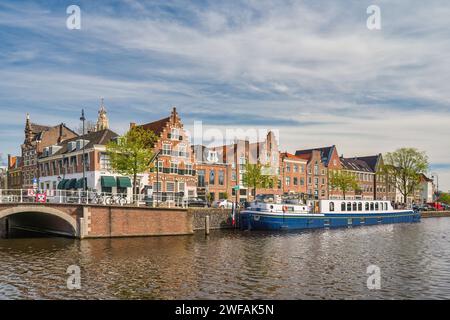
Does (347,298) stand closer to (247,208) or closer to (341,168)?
(247,208)

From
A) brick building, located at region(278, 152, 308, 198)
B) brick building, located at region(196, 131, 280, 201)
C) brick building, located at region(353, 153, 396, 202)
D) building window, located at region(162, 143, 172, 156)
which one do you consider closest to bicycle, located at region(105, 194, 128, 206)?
building window, located at region(162, 143, 172, 156)

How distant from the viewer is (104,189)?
56719 millimetres

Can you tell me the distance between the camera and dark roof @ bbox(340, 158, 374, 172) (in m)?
107

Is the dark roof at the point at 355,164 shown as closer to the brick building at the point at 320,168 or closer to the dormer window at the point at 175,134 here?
the brick building at the point at 320,168

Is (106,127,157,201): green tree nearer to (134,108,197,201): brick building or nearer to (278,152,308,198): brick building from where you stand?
(134,108,197,201): brick building

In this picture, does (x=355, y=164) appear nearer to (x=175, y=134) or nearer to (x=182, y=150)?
(x=182, y=150)

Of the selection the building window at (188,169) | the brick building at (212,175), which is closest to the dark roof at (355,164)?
the brick building at (212,175)

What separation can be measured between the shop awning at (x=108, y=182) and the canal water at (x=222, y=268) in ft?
56.5

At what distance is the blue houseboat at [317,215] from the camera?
51.4 meters

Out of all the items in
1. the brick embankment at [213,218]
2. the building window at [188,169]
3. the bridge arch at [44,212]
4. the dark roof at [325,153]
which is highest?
the dark roof at [325,153]

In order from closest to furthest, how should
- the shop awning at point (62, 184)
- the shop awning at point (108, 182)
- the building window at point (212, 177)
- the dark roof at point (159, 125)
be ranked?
the shop awning at point (108, 182)
the shop awning at point (62, 184)
the dark roof at point (159, 125)
the building window at point (212, 177)

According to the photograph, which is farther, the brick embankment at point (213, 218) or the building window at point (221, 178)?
the building window at point (221, 178)

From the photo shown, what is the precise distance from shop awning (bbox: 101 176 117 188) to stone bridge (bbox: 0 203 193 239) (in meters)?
10.4

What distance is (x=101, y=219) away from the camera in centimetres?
4006
